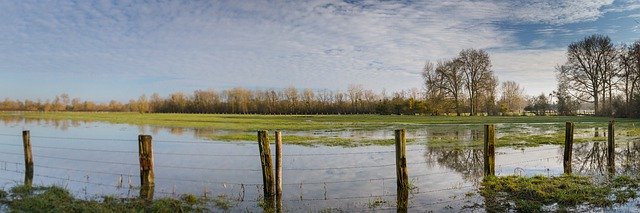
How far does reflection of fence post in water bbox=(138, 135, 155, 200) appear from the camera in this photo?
455 inches

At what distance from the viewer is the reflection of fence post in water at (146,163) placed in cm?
1155

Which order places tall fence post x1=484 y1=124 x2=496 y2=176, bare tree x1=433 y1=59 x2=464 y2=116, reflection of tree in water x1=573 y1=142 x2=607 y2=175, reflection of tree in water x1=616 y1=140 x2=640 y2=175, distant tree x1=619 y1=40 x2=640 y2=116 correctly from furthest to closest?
bare tree x1=433 y1=59 x2=464 y2=116
distant tree x1=619 y1=40 x2=640 y2=116
reflection of tree in water x1=573 y1=142 x2=607 y2=175
reflection of tree in water x1=616 y1=140 x2=640 y2=175
tall fence post x1=484 y1=124 x2=496 y2=176

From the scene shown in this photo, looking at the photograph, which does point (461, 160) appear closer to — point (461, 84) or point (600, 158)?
point (600, 158)

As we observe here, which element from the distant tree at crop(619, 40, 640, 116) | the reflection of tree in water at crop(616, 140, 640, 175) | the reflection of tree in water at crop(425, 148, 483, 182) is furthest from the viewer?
the distant tree at crop(619, 40, 640, 116)

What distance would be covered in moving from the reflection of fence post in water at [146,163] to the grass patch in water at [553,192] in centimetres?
849

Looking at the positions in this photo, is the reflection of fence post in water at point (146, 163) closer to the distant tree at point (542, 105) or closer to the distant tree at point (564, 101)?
the distant tree at point (564, 101)

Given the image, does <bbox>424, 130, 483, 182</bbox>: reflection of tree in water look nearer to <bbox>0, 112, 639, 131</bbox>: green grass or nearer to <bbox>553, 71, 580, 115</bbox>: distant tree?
<bbox>0, 112, 639, 131</bbox>: green grass

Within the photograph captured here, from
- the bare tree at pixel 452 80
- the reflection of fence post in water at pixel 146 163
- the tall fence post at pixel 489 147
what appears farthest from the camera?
the bare tree at pixel 452 80

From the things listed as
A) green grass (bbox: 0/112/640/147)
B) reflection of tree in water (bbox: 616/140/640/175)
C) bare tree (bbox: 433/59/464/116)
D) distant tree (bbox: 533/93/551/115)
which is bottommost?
reflection of tree in water (bbox: 616/140/640/175)

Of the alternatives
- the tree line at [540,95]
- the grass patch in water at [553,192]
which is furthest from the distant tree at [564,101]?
the grass patch in water at [553,192]

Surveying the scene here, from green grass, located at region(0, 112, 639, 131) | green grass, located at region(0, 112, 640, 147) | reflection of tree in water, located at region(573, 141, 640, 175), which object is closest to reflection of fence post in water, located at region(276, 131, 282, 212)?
reflection of tree in water, located at region(573, 141, 640, 175)

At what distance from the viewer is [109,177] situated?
14.4 m

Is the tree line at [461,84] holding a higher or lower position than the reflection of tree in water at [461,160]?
higher

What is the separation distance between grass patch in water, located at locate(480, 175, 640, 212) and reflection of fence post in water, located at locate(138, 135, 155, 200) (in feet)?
27.8
